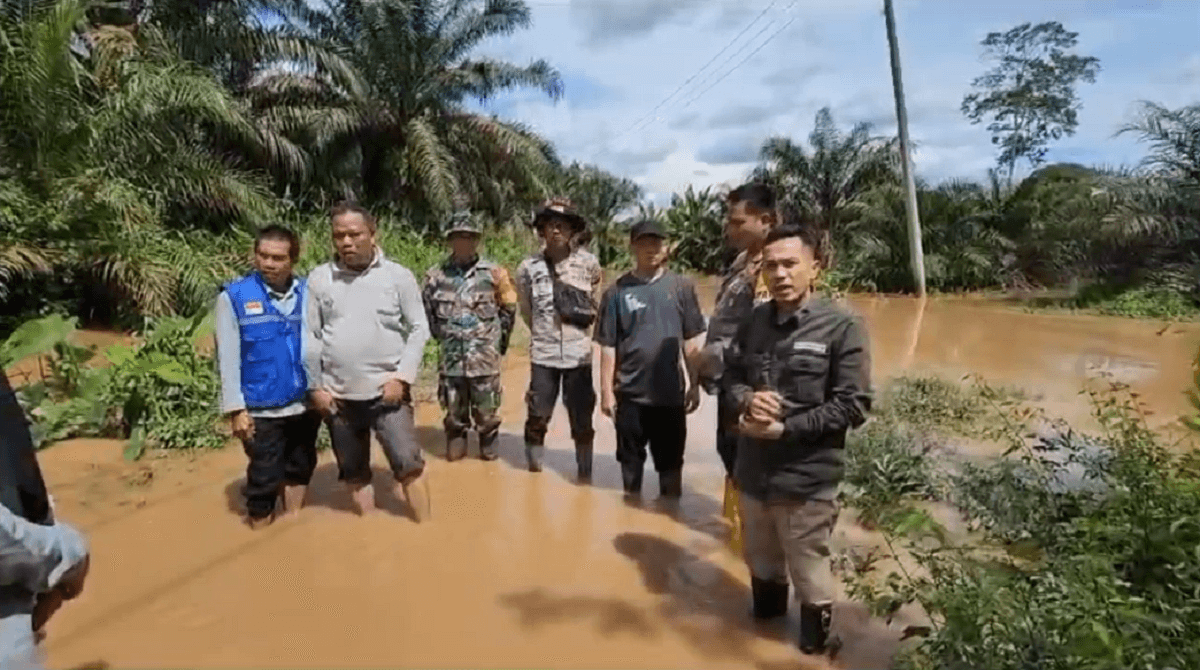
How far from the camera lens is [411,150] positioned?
18.6 m

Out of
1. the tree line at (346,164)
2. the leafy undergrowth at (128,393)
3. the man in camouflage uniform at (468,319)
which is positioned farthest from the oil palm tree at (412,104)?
the man in camouflage uniform at (468,319)

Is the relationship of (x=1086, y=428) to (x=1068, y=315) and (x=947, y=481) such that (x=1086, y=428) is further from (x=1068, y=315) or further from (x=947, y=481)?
(x=1068, y=315)

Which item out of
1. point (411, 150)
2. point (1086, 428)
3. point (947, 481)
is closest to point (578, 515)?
point (947, 481)

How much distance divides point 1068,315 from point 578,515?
604 inches

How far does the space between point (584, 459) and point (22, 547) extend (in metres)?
4.20

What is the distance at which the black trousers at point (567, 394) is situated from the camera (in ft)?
17.4

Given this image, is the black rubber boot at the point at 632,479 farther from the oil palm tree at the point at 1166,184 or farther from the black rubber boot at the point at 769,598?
the oil palm tree at the point at 1166,184

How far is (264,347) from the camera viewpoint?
4312 millimetres

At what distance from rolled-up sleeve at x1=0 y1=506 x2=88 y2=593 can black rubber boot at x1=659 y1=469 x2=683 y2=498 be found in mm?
3753

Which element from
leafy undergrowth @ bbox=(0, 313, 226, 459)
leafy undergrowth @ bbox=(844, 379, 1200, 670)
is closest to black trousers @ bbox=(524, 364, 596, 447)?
leafy undergrowth @ bbox=(844, 379, 1200, 670)

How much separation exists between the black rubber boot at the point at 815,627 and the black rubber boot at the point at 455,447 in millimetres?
3080

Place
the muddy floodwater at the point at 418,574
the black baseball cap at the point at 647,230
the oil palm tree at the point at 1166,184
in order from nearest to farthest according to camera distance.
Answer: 1. the muddy floodwater at the point at 418,574
2. the black baseball cap at the point at 647,230
3. the oil palm tree at the point at 1166,184

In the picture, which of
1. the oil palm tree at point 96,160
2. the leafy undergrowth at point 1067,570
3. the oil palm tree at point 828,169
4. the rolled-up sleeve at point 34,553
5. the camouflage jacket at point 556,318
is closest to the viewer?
the rolled-up sleeve at point 34,553

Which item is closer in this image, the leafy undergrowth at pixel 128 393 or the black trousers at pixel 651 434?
the black trousers at pixel 651 434
